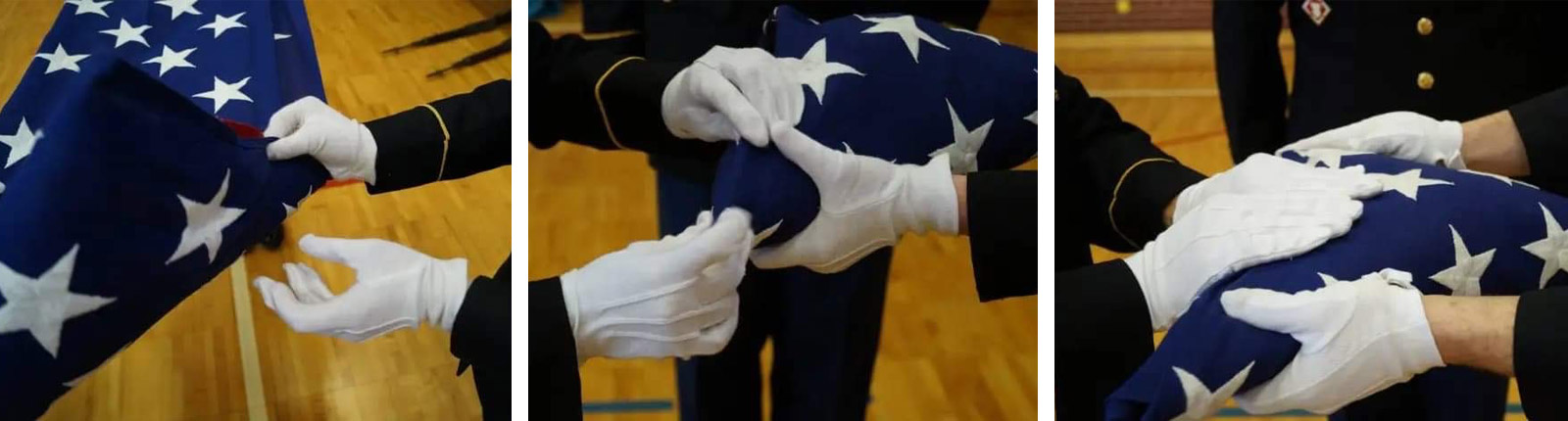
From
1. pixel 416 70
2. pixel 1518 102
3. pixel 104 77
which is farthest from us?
pixel 1518 102

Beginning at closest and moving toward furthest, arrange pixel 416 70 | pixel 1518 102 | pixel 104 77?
pixel 104 77 → pixel 416 70 → pixel 1518 102

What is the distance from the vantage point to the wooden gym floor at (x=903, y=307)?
0.63 m

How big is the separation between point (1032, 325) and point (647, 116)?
0.28 meters

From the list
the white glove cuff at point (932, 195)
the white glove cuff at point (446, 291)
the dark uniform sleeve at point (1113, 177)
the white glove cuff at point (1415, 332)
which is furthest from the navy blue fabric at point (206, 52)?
the white glove cuff at point (1415, 332)

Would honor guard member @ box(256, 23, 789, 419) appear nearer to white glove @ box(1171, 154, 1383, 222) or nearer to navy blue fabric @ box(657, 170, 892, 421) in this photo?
navy blue fabric @ box(657, 170, 892, 421)

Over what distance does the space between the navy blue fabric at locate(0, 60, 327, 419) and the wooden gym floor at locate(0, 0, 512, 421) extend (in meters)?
0.03

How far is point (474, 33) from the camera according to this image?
0.60m

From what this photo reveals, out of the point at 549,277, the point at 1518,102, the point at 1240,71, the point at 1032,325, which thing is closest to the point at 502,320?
the point at 549,277

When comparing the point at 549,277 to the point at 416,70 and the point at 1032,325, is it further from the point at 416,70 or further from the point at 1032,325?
the point at 1032,325

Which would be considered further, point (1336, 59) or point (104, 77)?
point (1336, 59)

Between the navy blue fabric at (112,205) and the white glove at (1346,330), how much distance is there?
502 millimetres

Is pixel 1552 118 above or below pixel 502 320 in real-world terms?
above

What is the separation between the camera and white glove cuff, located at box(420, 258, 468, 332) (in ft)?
1.84

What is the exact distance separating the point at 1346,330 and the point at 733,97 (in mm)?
345
